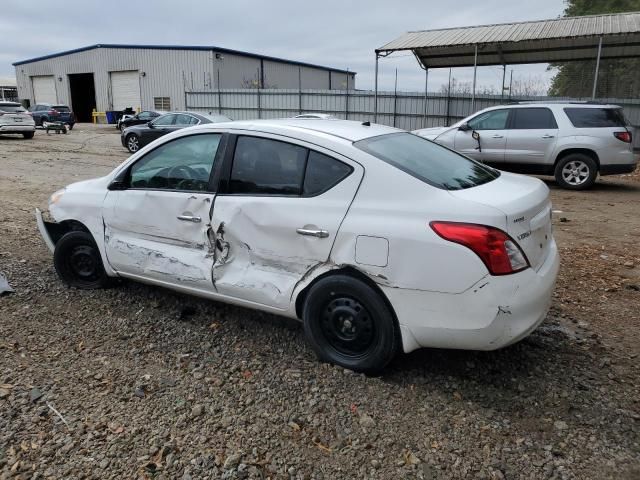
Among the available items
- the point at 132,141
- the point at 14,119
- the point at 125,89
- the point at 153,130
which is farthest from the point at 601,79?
the point at 125,89

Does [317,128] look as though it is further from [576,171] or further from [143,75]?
[143,75]

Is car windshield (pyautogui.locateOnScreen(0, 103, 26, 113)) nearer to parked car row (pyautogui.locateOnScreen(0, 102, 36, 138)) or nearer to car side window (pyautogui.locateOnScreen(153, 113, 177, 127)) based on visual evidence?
parked car row (pyautogui.locateOnScreen(0, 102, 36, 138))

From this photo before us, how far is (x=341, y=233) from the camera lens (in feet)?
10.2

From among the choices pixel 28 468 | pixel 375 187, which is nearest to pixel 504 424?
pixel 375 187

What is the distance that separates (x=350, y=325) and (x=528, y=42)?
16.1 meters

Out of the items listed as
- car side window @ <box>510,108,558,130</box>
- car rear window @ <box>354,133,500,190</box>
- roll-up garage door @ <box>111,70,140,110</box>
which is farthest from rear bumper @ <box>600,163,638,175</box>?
roll-up garage door @ <box>111,70,140,110</box>

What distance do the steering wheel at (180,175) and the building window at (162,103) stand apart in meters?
33.6

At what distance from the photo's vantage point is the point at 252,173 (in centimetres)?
360

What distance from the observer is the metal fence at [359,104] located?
1800 centimetres

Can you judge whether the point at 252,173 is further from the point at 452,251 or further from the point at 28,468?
the point at 28,468

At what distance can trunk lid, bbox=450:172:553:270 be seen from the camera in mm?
2932

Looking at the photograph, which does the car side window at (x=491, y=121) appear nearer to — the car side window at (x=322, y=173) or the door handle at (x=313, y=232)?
the car side window at (x=322, y=173)

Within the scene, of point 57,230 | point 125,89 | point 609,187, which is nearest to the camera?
point 57,230

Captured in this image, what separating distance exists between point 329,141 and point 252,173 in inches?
23.8
